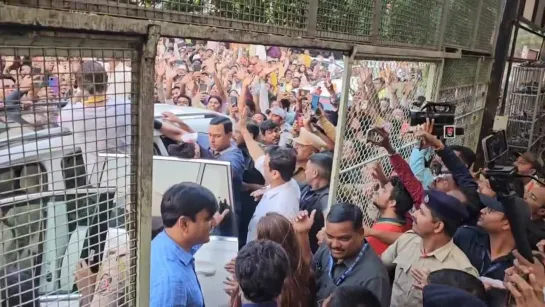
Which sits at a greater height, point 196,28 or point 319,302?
point 196,28

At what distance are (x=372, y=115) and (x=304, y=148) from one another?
1.71 ft

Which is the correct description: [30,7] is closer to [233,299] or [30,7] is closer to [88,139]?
[88,139]

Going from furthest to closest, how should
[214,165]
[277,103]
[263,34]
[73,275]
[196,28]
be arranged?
1. [277,103]
2. [214,165]
3. [263,34]
4. [196,28]
5. [73,275]

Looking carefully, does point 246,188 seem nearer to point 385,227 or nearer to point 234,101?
point 385,227

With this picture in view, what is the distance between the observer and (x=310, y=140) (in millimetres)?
3053

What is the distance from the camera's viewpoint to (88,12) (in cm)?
99

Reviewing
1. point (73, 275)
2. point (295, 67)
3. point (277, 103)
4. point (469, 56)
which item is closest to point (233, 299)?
point (73, 275)

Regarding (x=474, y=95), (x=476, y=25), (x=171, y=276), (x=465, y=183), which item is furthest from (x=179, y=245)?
(x=474, y=95)

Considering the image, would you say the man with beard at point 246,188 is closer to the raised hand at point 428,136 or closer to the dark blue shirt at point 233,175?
the dark blue shirt at point 233,175

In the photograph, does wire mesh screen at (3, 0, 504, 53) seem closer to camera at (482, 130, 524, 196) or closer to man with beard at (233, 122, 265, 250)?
camera at (482, 130, 524, 196)

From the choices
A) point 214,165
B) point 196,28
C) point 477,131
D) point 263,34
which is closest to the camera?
point 196,28

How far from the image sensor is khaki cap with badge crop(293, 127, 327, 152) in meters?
2.99

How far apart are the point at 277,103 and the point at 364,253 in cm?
209

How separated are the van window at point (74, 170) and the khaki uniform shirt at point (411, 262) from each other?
1.89m
